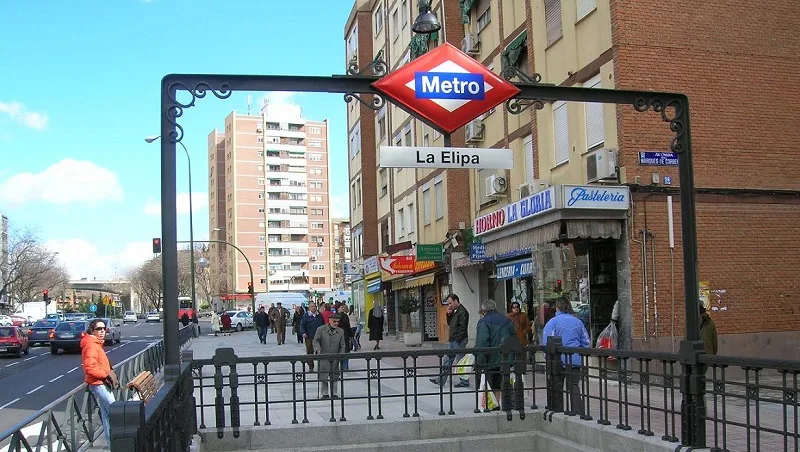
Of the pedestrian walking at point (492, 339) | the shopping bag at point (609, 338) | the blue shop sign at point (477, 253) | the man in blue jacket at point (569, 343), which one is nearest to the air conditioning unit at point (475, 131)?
the blue shop sign at point (477, 253)

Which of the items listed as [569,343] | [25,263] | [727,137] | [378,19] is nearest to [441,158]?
[569,343]

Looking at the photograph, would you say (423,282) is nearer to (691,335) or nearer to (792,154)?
(792,154)

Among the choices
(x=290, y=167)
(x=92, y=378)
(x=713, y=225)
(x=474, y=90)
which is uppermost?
(x=290, y=167)

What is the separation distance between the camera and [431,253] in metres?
27.0

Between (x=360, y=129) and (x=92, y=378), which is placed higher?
(x=360, y=129)

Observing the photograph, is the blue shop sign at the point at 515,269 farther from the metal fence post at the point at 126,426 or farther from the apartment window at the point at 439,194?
the metal fence post at the point at 126,426

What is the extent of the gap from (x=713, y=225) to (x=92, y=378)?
11.7m

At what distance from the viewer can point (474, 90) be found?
802cm

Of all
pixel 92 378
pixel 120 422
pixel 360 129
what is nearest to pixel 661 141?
pixel 92 378

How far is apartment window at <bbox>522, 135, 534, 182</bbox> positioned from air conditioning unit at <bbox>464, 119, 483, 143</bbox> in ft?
9.63

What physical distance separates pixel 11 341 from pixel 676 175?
30567 mm

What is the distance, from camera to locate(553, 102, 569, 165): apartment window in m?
17.8

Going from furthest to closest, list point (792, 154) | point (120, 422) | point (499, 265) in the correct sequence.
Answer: point (499, 265), point (792, 154), point (120, 422)

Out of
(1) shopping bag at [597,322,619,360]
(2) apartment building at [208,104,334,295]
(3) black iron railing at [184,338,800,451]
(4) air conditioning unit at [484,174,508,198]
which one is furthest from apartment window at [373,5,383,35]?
(2) apartment building at [208,104,334,295]
